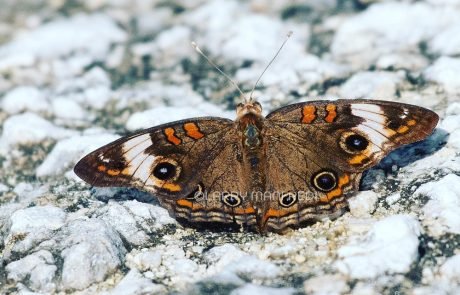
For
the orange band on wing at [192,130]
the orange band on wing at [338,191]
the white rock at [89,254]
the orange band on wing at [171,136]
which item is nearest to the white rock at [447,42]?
the orange band on wing at [338,191]

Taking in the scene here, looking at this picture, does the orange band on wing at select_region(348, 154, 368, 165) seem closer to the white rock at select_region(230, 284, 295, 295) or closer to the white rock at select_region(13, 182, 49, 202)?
the white rock at select_region(230, 284, 295, 295)

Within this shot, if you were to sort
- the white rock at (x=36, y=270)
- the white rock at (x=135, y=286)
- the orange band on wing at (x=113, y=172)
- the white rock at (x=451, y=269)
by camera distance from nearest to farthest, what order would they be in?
the white rock at (x=451, y=269), the white rock at (x=135, y=286), the white rock at (x=36, y=270), the orange band on wing at (x=113, y=172)

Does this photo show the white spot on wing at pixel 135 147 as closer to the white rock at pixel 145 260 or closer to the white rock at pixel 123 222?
the white rock at pixel 123 222

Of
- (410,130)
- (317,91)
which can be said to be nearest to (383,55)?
(317,91)

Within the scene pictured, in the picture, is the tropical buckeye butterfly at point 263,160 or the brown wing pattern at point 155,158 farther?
the brown wing pattern at point 155,158

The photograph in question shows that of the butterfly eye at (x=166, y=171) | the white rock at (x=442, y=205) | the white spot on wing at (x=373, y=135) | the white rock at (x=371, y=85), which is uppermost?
the white rock at (x=371, y=85)
